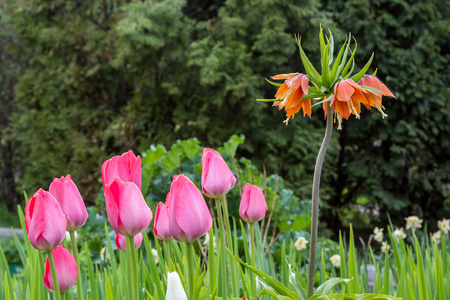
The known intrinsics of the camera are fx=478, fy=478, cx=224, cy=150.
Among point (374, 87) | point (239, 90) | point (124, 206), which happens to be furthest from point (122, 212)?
point (239, 90)

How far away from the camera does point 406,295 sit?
1.29 meters

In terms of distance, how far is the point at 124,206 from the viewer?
0.74m

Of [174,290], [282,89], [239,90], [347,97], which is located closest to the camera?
[174,290]

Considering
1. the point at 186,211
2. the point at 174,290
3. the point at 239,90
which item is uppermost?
the point at 239,90

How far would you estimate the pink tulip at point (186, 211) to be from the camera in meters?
0.73

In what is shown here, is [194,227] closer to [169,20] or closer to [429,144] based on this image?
[169,20]

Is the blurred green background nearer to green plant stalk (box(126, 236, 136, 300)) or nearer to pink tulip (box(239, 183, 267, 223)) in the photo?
pink tulip (box(239, 183, 267, 223))

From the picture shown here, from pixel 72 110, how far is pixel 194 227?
20.5ft

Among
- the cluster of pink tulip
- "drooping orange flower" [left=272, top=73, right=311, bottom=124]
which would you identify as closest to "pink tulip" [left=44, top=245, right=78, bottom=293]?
the cluster of pink tulip

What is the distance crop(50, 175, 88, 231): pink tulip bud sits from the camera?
0.83 metres

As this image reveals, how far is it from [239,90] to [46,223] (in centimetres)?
449

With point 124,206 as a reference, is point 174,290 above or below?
below

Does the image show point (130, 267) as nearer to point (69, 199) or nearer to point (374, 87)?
point (69, 199)

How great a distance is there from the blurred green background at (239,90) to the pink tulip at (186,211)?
14.4ft
